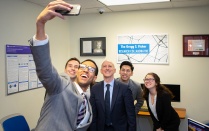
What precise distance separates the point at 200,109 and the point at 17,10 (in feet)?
11.2

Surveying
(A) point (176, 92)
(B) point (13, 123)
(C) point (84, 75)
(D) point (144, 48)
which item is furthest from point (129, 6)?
(B) point (13, 123)

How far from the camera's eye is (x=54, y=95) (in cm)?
95

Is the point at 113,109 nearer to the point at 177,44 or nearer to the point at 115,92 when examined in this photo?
the point at 115,92

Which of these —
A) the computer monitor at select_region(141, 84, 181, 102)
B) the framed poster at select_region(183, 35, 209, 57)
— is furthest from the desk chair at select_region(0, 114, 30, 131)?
the framed poster at select_region(183, 35, 209, 57)

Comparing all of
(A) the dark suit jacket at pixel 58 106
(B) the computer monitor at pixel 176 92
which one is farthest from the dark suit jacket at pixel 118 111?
(B) the computer monitor at pixel 176 92

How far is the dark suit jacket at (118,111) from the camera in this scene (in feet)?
7.24

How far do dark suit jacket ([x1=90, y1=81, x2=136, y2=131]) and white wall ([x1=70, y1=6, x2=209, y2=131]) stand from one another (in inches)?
65.7

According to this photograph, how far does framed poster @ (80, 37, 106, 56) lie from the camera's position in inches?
160

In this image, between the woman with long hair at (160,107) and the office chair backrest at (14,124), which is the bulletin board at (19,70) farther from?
the woman with long hair at (160,107)

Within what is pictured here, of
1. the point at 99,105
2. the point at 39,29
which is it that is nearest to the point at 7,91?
the point at 99,105

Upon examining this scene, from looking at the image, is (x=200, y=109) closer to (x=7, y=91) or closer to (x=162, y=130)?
(x=162, y=130)

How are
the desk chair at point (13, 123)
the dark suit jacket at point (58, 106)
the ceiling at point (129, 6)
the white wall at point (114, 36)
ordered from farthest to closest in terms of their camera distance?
the ceiling at point (129, 6)
the white wall at point (114, 36)
the desk chair at point (13, 123)
the dark suit jacket at point (58, 106)

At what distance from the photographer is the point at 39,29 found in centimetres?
75

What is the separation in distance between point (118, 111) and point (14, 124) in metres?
1.21
